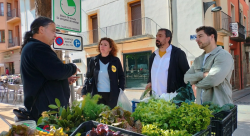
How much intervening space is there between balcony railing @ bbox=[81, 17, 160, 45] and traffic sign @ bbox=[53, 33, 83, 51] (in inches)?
299

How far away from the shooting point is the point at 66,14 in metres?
3.31

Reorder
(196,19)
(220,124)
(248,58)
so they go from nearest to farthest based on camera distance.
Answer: (220,124), (196,19), (248,58)

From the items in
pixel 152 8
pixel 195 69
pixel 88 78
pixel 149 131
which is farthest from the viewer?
pixel 152 8

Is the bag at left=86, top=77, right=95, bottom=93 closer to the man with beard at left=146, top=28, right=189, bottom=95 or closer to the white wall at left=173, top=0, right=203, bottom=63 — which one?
the man with beard at left=146, top=28, right=189, bottom=95

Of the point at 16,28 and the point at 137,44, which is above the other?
the point at 16,28

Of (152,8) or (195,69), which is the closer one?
→ (195,69)

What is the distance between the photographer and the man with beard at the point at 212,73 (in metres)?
2.13

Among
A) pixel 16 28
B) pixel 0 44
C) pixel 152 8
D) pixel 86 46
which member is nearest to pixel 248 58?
pixel 152 8

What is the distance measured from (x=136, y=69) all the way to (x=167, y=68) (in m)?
9.24

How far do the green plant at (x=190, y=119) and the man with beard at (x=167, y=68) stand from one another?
4.42 feet

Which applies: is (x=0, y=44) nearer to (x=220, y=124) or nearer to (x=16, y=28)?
(x=16, y=28)

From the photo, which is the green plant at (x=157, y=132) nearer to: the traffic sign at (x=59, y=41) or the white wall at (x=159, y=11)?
the traffic sign at (x=59, y=41)

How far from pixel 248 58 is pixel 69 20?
59.8ft

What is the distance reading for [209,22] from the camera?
Answer: 988 centimetres
